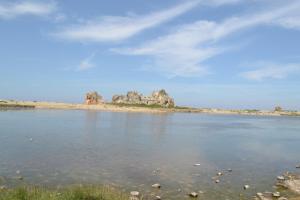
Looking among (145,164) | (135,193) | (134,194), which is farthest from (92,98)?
(134,194)

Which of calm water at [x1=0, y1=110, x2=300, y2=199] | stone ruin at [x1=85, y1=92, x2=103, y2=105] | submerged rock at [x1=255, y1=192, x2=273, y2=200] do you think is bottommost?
submerged rock at [x1=255, y1=192, x2=273, y2=200]

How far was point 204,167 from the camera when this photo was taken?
29953mm

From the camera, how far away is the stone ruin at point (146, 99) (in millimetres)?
186375

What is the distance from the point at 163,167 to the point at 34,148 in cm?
1328

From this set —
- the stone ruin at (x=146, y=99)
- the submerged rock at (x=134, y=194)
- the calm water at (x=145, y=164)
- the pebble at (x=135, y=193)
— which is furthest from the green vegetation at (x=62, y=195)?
the stone ruin at (x=146, y=99)

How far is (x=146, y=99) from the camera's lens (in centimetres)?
18888

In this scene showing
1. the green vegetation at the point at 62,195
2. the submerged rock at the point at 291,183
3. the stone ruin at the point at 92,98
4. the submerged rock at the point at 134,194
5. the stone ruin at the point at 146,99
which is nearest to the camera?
the green vegetation at the point at 62,195

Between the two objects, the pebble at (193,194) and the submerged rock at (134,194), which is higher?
the submerged rock at (134,194)

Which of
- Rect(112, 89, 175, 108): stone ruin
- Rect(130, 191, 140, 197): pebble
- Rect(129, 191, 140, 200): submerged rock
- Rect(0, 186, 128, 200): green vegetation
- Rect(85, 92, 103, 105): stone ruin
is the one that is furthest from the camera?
Rect(112, 89, 175, 108): stone ruin

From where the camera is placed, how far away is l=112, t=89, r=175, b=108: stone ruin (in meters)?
186

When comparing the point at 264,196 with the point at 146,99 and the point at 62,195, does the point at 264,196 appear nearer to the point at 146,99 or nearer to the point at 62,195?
the point at 62,195

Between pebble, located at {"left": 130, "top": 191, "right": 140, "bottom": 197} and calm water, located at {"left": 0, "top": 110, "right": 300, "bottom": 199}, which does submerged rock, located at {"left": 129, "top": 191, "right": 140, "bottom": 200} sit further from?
calm water, located at {"left": 0, "top": 110, "right": 300, "bottom": 199}

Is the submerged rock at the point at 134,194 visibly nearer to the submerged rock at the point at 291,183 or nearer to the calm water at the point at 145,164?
the calm water at the point at 145,164

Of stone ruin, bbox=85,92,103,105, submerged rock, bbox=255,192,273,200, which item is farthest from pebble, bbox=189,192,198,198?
stone ruin, bbox=85,92,103,105
